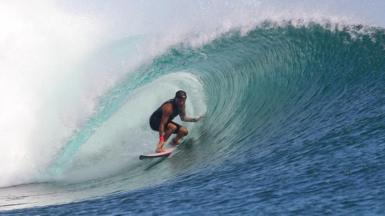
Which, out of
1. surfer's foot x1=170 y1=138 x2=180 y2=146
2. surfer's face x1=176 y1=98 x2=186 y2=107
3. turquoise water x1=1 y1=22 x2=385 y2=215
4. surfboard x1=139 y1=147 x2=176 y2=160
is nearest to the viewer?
turquoise water x1=1 y1=22 x2=385 y2=215

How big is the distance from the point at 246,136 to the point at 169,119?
5.37 ft

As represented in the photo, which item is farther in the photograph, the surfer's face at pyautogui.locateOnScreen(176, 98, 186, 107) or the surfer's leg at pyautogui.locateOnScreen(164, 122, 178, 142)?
the surfer's leg at pyautogui.locateOnScreen(164, 122, 178, 142)

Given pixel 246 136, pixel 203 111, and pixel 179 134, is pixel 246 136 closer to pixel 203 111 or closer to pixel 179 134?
pixel 179 134

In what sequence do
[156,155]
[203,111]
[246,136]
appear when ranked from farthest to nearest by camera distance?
[203,111] → [156,155] → [246,136]

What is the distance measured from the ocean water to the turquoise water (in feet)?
0.12

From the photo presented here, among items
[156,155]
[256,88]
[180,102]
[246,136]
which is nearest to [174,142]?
[156,155]

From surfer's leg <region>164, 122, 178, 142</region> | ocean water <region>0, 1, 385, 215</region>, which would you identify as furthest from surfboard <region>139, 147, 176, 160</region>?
surfer's leg <region>164, 122, 178, 142</region>

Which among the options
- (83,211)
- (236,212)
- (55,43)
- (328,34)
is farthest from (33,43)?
(236,212)

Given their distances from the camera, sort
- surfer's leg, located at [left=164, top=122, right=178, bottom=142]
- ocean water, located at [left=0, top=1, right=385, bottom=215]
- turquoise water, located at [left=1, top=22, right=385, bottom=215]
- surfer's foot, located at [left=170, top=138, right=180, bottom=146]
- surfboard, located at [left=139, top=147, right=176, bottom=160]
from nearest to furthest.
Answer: turquoise water, located at [left=1, top=22, right=385, bottom=215] < ocean water, located at [left=0, top=1, right=385, bottom=215] < surfboard, located at [left=139, top=147, right=176, bottom=160] < surfer's leg, located at [left=164, top=122, right=178, bottom=142] < surfer's foot, located at [left=170, top=138, right=180, bottom=146]

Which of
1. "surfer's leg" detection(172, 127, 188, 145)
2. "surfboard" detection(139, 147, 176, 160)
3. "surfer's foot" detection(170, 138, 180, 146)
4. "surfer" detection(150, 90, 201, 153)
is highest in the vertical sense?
"surfer" detection(150, 90, 201, 153)

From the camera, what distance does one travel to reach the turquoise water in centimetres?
820

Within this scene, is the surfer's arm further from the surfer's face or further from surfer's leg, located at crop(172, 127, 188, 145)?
surfer's leg, located at crop(172, 127, 188, 145)

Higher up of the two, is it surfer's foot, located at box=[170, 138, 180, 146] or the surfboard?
surfer's foot, located at box=[170, 138, 180, 146]

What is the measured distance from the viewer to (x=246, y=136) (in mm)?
12523
